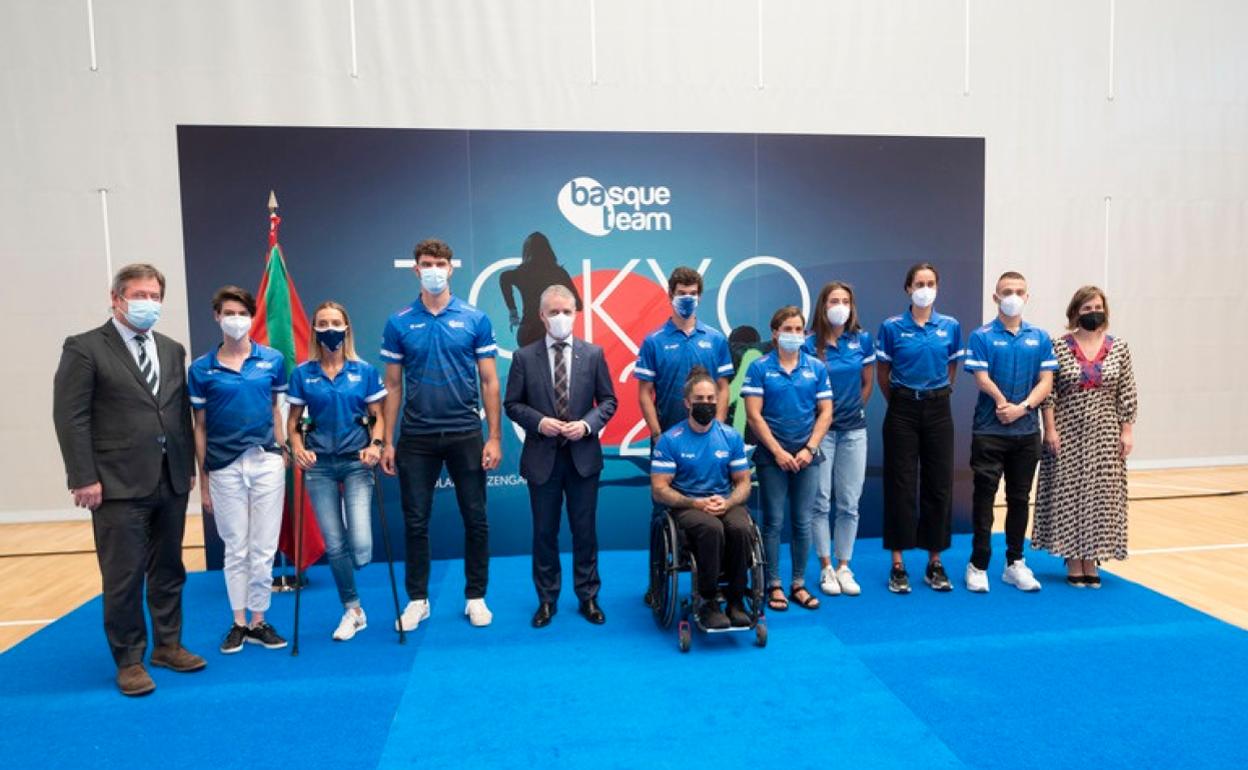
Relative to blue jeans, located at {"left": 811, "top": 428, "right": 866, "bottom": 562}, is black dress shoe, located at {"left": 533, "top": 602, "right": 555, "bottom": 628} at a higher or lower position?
lower

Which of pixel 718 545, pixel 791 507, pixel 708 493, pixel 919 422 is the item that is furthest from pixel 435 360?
pixel 919 422

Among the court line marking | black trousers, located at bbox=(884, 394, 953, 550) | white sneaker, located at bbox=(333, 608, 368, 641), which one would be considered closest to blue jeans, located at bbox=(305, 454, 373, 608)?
white sneaker, located at bbox=(333, 608, 368, 641)

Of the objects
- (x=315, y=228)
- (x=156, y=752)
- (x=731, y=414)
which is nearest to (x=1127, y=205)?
(x=731, y=414)

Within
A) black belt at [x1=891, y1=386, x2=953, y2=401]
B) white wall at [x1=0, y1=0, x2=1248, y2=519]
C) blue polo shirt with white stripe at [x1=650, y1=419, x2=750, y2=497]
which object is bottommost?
blue polo shirt with white stripe at [x1=650, y1=419, x2=750, y2=497]

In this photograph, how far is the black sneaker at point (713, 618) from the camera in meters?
2.93

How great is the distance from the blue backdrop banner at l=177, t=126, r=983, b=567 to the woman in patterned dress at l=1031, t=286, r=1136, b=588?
3.90ft

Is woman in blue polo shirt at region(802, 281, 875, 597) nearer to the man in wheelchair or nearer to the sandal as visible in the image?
the sandal

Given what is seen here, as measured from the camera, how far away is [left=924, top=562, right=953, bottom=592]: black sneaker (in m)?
3.64

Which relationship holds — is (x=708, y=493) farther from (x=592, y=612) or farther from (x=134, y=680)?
(x=134, y=680)

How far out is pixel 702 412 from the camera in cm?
306

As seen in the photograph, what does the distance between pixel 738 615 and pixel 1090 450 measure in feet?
6.59

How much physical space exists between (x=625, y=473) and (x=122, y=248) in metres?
4.24

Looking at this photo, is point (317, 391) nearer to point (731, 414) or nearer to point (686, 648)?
point (686, 648)

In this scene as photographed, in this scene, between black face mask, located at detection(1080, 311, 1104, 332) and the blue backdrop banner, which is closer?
black face mask, located at detection(1080, 311, 1104, 332)
